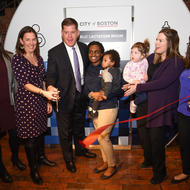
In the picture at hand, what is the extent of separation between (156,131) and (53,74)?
4.20 ft

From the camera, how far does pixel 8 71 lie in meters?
2.02

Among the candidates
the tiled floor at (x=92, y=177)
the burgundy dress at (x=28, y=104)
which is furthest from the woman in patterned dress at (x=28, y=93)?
the tiled floor at (x=92, y=177)

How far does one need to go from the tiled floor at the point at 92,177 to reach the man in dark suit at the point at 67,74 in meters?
0.17

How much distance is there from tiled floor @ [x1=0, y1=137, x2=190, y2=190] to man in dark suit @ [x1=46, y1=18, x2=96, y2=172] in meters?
0.17

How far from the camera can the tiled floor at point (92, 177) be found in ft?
6.67

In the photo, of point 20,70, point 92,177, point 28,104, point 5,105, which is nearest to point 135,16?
point 20,70

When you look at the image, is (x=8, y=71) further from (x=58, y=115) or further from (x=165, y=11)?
(x=165, y=11)

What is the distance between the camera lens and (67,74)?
2.10 metres

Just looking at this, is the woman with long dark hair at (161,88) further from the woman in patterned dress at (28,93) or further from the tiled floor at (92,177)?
the woman in patterned dress at (28,93)

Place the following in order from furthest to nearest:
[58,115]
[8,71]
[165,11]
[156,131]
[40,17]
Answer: [40,17] → [165,11] → [58,115] → [8,71] → [156,131]

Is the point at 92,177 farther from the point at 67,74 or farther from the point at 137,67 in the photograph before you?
the point at 137,67

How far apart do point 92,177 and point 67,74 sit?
127 centimetres

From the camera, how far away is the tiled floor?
2033mm

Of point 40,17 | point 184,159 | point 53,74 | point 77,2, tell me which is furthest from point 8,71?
point 184,159
